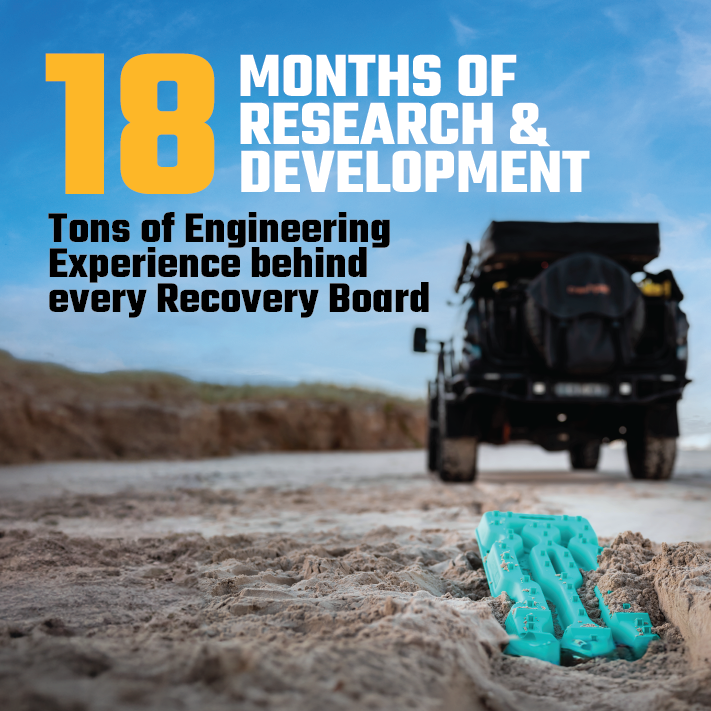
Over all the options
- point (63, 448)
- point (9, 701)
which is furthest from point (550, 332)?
point (63, 448)

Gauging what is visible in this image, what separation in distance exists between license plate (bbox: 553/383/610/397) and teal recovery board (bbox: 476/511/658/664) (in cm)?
388

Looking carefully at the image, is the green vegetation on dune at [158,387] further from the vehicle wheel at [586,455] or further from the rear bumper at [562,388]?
the rear bumper at [562,388]

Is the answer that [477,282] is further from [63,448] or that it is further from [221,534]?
[63,448]

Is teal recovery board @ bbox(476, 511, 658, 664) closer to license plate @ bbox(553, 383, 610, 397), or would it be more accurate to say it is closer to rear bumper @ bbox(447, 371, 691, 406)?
rear bumper @ bbox(447, 371, 691, 406)

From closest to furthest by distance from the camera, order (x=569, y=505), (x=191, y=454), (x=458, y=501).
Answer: (x=569, y=505)
(x=458, y=501)
(x=191, y=454)

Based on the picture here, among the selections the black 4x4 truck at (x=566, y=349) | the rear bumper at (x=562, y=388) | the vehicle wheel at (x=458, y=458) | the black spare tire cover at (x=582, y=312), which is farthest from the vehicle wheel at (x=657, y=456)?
the vehicle wheel at (x=458, y=458)

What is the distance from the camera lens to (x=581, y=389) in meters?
6.83

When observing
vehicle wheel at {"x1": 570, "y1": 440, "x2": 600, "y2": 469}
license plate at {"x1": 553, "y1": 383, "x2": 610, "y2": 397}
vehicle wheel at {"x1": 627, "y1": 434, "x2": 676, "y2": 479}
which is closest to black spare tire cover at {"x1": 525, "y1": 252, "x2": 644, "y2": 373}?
license plate at {"x1": 553, "y1": 383, "x2": 610, "y2": 397}

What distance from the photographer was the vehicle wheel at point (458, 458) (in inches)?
285

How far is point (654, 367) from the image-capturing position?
705cm

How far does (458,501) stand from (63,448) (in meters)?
12.0

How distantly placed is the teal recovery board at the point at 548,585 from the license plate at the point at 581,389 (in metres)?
3.88

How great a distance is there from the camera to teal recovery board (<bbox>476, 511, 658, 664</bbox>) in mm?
2055

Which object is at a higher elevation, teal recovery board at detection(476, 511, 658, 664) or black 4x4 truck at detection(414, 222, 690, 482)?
black 4x4 truck at detection(414, 222, 690, 482)
